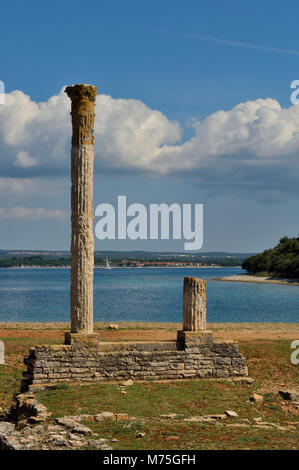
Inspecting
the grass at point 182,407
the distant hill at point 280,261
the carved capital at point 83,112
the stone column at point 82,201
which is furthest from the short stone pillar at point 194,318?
the distant hill at point 280,261

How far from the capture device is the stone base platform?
16.4 meters

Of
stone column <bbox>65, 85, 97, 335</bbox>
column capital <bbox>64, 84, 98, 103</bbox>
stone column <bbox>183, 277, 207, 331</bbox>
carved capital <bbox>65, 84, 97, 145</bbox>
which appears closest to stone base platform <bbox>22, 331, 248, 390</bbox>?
stone column <bbox>183, 277, 207, 331</bbox>

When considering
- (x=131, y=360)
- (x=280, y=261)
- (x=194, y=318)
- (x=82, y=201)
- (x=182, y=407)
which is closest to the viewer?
(x=182, y=407)

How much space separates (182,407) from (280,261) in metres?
96.7

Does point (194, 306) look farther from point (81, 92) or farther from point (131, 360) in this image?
point (81, 92)

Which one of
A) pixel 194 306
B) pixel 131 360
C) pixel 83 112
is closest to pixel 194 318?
pixel 194 306

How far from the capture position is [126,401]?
14.1m

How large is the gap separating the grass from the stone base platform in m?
0.48

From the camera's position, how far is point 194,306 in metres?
17.9

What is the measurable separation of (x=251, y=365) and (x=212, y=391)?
18.0ft

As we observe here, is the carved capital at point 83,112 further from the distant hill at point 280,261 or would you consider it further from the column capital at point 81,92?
the distant hill at point 280,261

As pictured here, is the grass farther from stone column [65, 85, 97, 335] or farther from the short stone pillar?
stone column [65, 85, 97, 335]

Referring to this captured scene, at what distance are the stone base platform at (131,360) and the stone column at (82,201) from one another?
0.82 metres
